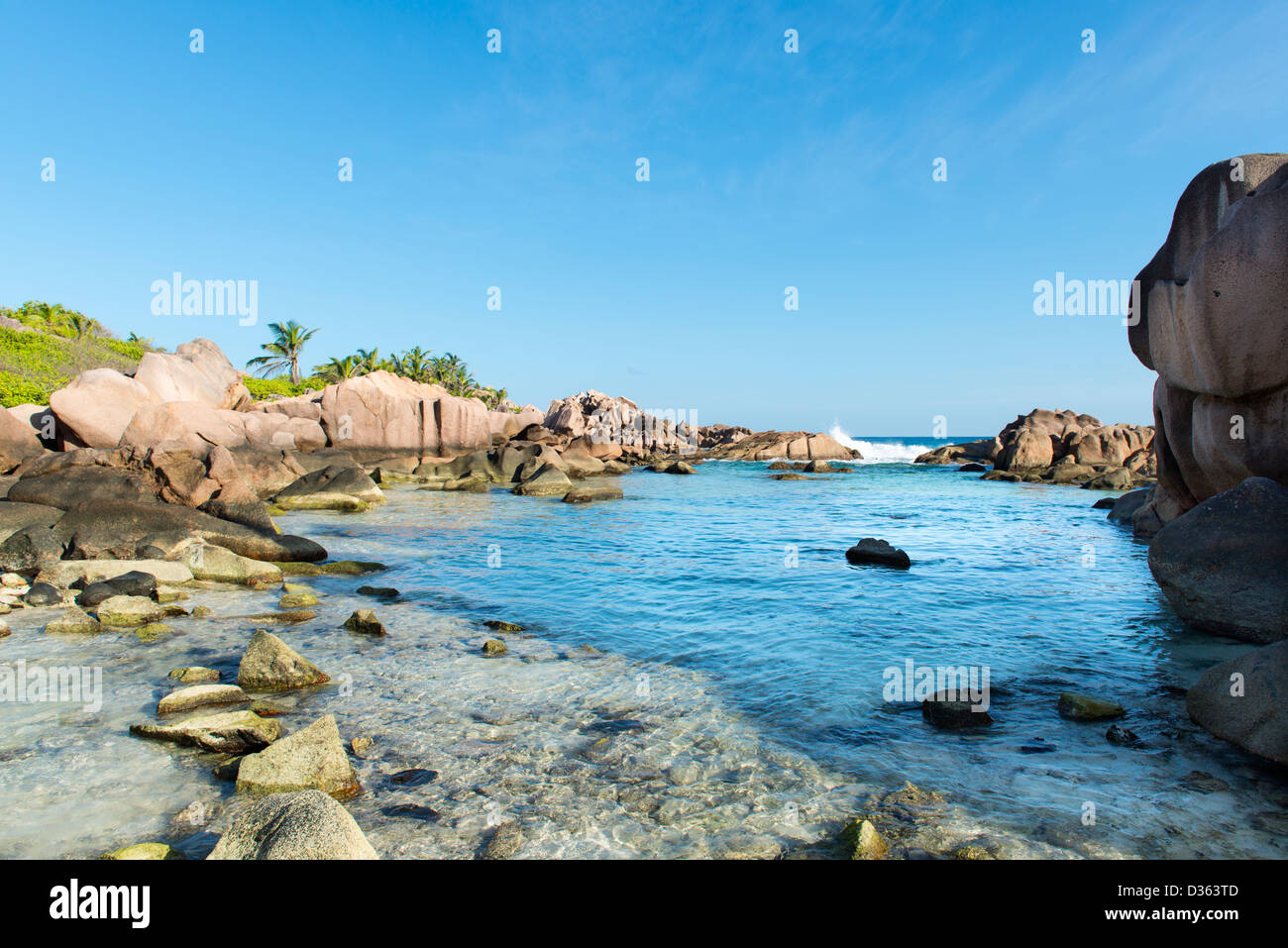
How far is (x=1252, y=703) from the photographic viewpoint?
6270 mm

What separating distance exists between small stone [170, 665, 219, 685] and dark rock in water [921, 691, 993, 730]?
26.5 feet

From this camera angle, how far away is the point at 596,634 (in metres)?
10.6

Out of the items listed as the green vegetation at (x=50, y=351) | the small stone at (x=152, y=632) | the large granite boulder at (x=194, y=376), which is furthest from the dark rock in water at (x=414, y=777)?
the green vegetation at (x=50, y=351)

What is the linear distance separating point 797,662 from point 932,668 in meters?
1.73

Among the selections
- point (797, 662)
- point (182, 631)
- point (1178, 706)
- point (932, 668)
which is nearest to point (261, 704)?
point (182, 631)

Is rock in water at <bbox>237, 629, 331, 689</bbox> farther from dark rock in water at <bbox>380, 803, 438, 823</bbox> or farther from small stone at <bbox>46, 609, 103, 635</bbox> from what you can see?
small stone at <bbox>46, 609, 103, 635</bbox>

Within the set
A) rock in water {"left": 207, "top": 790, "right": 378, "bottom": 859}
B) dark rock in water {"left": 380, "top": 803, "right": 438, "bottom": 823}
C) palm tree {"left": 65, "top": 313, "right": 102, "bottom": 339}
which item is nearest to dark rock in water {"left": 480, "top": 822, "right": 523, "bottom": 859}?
dark rock in water {"left": 380, "top": 803, "right": 438, "bottom": 823}

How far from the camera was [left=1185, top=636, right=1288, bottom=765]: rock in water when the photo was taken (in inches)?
236

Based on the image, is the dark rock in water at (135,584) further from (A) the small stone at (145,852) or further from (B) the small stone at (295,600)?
(A) the small stone at (145,852)

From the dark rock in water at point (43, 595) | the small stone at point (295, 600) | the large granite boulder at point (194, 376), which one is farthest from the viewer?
the large granite boulder at point (194, 376)

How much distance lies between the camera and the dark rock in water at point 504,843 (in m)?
4.53

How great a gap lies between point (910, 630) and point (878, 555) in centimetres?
619

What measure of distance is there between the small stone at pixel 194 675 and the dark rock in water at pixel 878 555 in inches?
551
